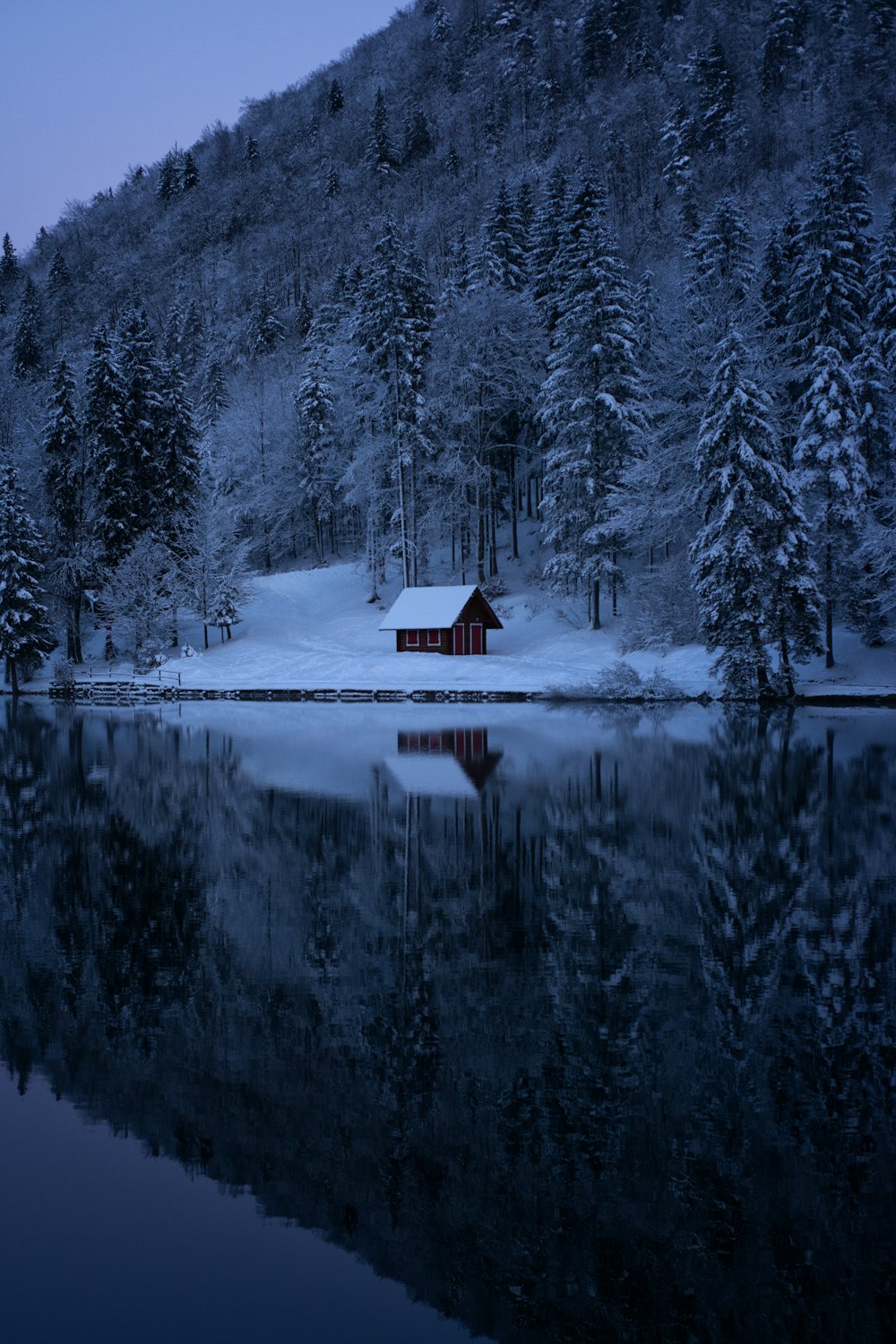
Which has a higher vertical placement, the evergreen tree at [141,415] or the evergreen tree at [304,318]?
the evergreen tree at [304,318]

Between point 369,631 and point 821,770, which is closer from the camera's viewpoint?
point 821,770

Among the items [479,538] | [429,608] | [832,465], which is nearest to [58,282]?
[479,538]

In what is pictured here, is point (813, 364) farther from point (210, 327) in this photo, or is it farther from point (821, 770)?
point (210, 327)

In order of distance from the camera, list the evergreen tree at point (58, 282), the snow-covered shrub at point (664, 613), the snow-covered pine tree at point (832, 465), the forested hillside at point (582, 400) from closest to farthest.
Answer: the snow-covered pine tree at point (832, 465), the forested hillside at point (582, 400), the snow-covered shrub at point (664, 613), the evergreen tree at point (58, 282)

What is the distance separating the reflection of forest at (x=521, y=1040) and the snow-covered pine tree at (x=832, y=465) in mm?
24978

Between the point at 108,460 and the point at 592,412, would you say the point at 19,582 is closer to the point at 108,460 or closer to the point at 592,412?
the point at 108,460

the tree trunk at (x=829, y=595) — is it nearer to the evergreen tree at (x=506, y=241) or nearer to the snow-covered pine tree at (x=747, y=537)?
the snow-covered pine tree at (x=747, y=537)

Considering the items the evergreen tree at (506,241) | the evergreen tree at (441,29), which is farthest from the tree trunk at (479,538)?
the evergreen tree at (441,29)

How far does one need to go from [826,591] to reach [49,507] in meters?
43.2

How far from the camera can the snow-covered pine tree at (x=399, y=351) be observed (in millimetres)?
54219

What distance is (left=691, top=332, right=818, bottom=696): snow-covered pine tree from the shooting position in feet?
116

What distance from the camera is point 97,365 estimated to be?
56.1 metres

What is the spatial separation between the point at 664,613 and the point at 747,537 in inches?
392

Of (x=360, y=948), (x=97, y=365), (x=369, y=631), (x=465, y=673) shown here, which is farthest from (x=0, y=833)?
(x=97, y=365)
